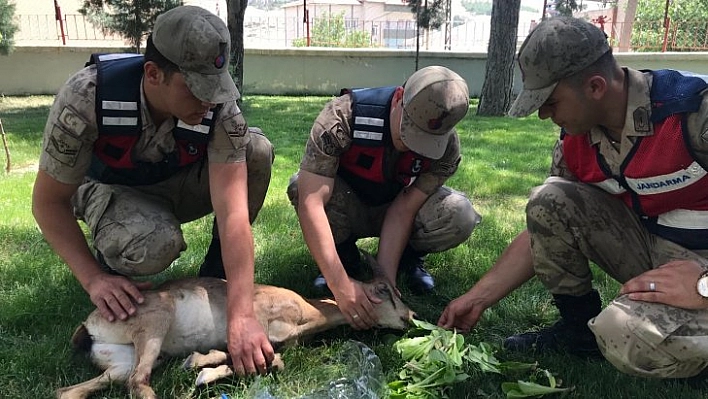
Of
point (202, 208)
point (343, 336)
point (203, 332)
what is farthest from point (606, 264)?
point (202, 208)

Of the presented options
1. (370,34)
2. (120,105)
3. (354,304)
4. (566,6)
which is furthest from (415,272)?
(370,34)

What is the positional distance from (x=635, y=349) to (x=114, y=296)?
85.8 inches

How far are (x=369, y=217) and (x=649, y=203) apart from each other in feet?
5.56

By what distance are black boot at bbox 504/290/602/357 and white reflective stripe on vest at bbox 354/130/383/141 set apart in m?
1.22

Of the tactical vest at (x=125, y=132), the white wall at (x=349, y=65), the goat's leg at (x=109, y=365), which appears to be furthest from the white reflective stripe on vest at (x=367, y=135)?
the white wall at (x=349, y=65)

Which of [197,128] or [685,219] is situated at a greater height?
[197,128]

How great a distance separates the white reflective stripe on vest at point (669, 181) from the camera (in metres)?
2.45

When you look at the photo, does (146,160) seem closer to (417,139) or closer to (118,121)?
(118,121)

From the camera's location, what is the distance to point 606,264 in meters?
2.98

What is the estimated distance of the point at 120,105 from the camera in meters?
2.93

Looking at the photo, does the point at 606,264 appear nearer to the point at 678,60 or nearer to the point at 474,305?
the point at 474,305

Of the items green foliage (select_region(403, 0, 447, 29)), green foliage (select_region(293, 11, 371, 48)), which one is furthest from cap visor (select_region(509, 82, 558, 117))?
green foliage (select_region(293, 11, 371, 48))

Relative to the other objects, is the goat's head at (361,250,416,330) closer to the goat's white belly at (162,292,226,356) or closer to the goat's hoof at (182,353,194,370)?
the goat's white belly at (162,292,226,356)

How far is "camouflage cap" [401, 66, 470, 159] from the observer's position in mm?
3018
